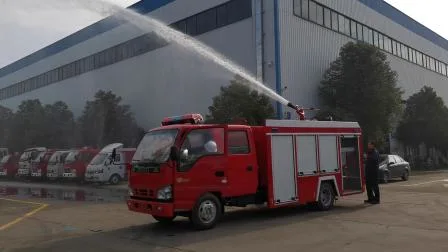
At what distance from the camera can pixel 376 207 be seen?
13961 millimetres

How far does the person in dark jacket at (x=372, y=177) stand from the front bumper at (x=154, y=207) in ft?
23.8

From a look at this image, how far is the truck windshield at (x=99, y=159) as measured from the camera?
27.0 meters

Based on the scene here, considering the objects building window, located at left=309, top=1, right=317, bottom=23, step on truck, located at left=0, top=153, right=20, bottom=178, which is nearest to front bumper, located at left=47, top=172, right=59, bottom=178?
step on truck, located at left=0, top=153, right=20, bottom=178

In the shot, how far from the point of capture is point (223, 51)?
33156 mm

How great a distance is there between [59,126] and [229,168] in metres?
39.2

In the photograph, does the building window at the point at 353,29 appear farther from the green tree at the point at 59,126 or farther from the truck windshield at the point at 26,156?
the green tree at the point at 59,126

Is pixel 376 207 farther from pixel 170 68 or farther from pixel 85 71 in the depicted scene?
pixel 85 71

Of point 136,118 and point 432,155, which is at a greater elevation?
point 136,118

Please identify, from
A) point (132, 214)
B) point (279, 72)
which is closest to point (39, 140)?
point (279, 72)

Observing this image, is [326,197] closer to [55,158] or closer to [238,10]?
[238,10]

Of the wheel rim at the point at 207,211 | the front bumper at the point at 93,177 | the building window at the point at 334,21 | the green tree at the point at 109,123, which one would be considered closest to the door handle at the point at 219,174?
the wheel rim at the point at 207,211

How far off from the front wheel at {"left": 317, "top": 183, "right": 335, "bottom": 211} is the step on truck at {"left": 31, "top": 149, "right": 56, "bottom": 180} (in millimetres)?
22384

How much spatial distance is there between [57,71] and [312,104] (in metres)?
32.3

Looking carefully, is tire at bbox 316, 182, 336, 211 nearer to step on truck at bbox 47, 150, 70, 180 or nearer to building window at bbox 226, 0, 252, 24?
building window at bbox 226, 0, 252, 24
